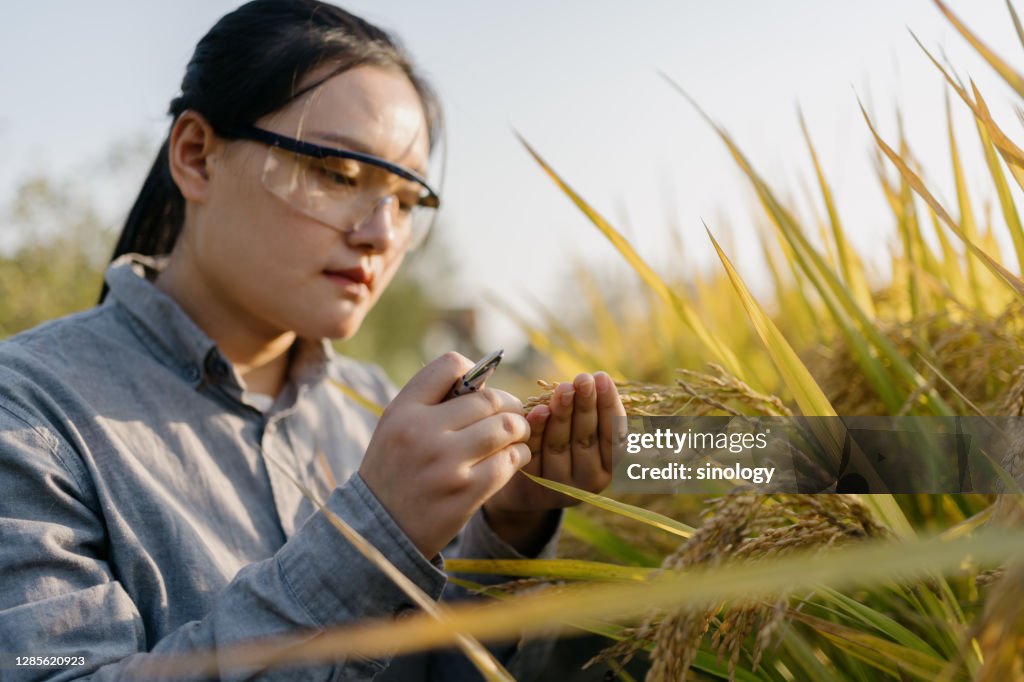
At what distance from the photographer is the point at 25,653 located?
1.00 metres

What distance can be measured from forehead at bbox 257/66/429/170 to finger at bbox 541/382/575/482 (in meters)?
0.71

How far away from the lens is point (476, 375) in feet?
3.30

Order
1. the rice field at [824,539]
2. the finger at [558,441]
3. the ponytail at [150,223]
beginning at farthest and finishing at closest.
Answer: the ponytail at [150,223] → the finger at [558,441] → the rice field at [824,539]

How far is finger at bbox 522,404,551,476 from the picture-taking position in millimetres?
1146

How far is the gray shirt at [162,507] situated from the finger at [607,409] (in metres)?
0.31

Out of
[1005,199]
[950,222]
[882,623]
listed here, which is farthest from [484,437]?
[1005,199]

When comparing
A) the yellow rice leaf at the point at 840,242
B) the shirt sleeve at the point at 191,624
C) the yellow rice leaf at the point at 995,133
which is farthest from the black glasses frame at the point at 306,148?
the yellow rice leaf at the point at 995,133

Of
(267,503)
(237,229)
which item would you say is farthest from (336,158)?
(267,503)

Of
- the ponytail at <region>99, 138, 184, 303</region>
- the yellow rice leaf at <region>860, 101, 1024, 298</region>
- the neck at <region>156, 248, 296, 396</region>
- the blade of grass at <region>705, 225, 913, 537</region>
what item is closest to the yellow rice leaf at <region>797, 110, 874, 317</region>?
the yellow rice leaf at <region>860, 101, 1024, 298</region>

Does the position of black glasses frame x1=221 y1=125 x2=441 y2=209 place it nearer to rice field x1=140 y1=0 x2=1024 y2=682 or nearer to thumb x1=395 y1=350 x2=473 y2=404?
rice field x1=140 y1=0 x2=1024 y2=682

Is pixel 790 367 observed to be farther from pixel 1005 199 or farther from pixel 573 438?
pixel 1005 199

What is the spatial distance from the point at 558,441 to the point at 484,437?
26cm

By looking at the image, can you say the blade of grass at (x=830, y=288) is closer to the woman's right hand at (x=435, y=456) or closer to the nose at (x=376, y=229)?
the woman's right hand at (x=435, y=456)

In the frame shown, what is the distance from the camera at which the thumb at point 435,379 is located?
0.99m
